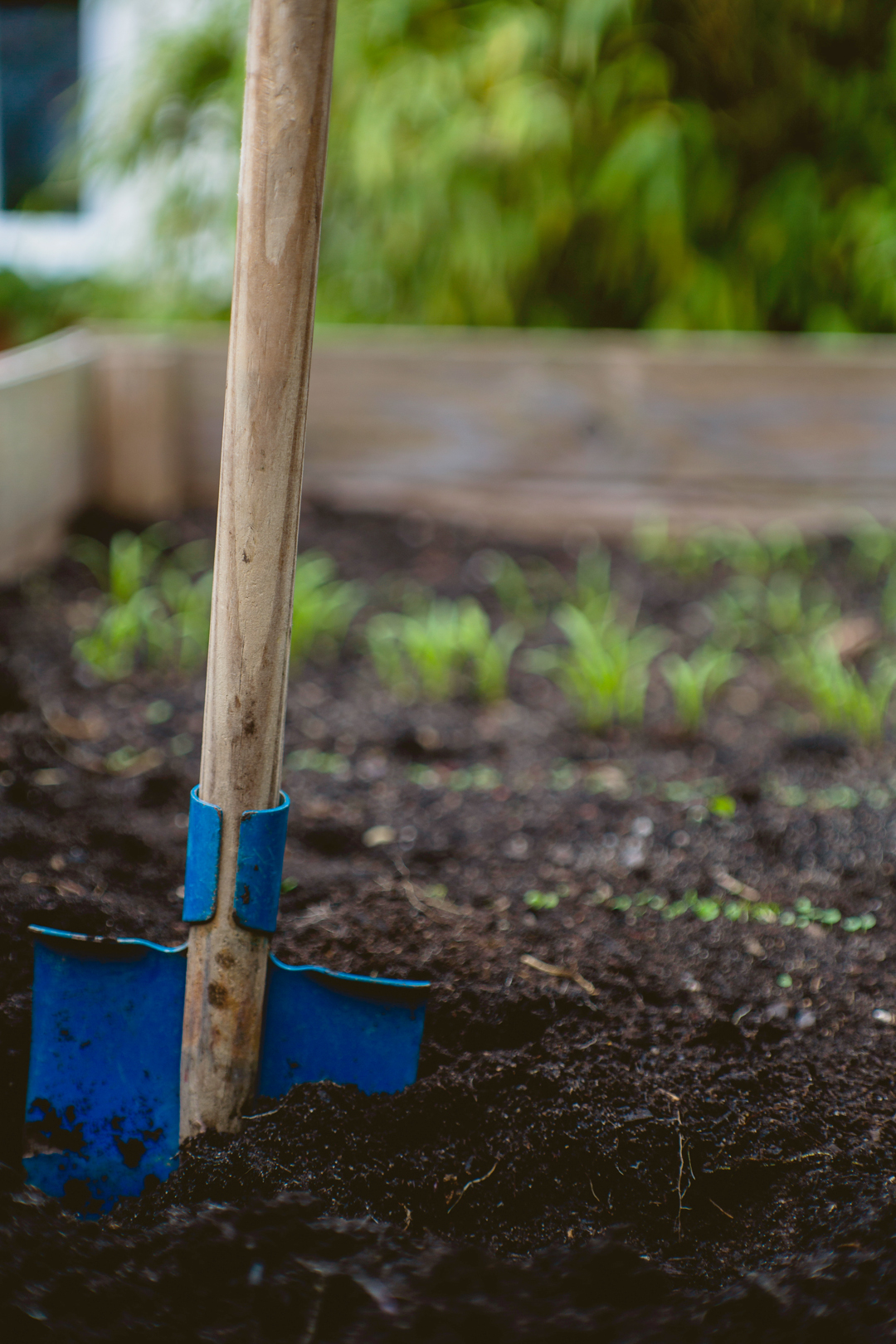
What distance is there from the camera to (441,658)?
2.11 meters

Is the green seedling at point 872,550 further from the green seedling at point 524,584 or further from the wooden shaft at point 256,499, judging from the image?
the wooden shaft at point 256,499

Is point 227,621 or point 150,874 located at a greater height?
point 227,621

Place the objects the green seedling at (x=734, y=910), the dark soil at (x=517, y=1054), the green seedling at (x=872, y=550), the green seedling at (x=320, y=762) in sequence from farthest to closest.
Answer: the green seedling at (x=872, y=550) → the green seedling at (x=320, y=762) → the green seedling at (x=734, y=910) → the dark soil at (x=517, y=1054)

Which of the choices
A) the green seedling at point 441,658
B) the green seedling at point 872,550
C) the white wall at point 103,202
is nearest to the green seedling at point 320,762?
the green seedling at point 441,658

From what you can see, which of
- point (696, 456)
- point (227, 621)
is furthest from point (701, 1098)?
point (696, 456)

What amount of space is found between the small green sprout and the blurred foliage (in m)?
2.41

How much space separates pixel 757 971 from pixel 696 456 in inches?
78.4

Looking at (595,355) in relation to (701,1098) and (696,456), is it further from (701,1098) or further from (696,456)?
(701,1098)

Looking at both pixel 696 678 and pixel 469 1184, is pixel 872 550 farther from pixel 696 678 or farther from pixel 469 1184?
pixel 469 1184

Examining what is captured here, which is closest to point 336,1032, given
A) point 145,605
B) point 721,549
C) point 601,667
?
point 601,667

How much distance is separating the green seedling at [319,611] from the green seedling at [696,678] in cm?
72

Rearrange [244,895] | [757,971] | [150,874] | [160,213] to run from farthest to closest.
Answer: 1. [160,213]
2. [150,874]
3. [757,971]
4. [244,895]

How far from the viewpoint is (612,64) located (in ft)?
10.4

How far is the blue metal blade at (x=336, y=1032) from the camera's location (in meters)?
0.96
